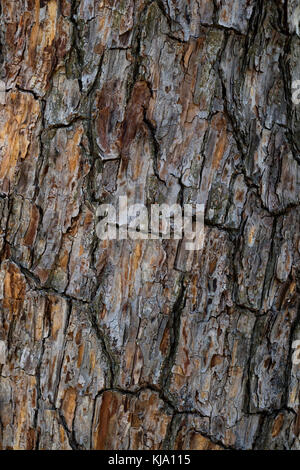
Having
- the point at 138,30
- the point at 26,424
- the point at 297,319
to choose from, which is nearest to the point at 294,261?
the point at 297,319

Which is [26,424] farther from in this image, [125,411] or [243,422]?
[243,422]

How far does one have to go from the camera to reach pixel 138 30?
132cm

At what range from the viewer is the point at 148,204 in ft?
4.41

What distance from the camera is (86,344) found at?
53.7 inches

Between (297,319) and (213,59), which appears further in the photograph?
(297,319)

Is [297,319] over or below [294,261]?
below

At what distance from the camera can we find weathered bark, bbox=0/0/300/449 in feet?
4.37

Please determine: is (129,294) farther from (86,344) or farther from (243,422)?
(243,422)

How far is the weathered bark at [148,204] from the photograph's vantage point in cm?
133

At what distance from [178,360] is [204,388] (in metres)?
0.11

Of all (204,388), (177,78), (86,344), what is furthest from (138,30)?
(204,388)

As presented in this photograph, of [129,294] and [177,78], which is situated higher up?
[177,78]

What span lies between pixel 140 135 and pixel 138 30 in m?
0.28
